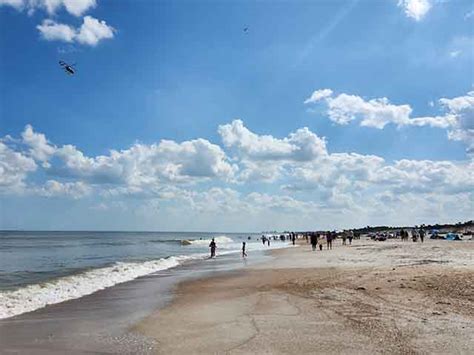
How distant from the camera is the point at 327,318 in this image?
40.8ft

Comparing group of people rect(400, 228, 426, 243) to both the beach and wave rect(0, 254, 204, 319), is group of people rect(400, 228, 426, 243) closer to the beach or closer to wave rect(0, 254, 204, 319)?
wave rect(0, 254, 204, 319)

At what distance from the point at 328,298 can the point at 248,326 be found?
15.0 feet

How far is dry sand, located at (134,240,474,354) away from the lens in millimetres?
9867

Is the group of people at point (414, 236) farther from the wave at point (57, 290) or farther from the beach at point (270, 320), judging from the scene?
the beach at point (270, 320)

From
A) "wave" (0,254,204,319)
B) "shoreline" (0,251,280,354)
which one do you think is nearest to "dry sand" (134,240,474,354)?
"shoreline" (0,251,280,354)

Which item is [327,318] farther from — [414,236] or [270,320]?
[414,236]

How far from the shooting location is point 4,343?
36.3 feet

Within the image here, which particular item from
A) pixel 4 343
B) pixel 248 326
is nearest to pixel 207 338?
pixel 248 326

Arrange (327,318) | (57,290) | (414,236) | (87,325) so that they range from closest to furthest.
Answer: (327,318) → (87,325) → (57,290) → (414,236)

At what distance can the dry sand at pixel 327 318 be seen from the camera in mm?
9867

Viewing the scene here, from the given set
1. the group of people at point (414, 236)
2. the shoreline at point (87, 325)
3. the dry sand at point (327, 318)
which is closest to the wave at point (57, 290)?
the shoreline at point (87, 325)

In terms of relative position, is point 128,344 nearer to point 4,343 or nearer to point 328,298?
point 4,343

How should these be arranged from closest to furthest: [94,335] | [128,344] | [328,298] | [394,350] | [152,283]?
[394,350], [128,344], [94,335], [328,298], [152,283]

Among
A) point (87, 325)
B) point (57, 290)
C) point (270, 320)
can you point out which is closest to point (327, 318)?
point (270, 320)
